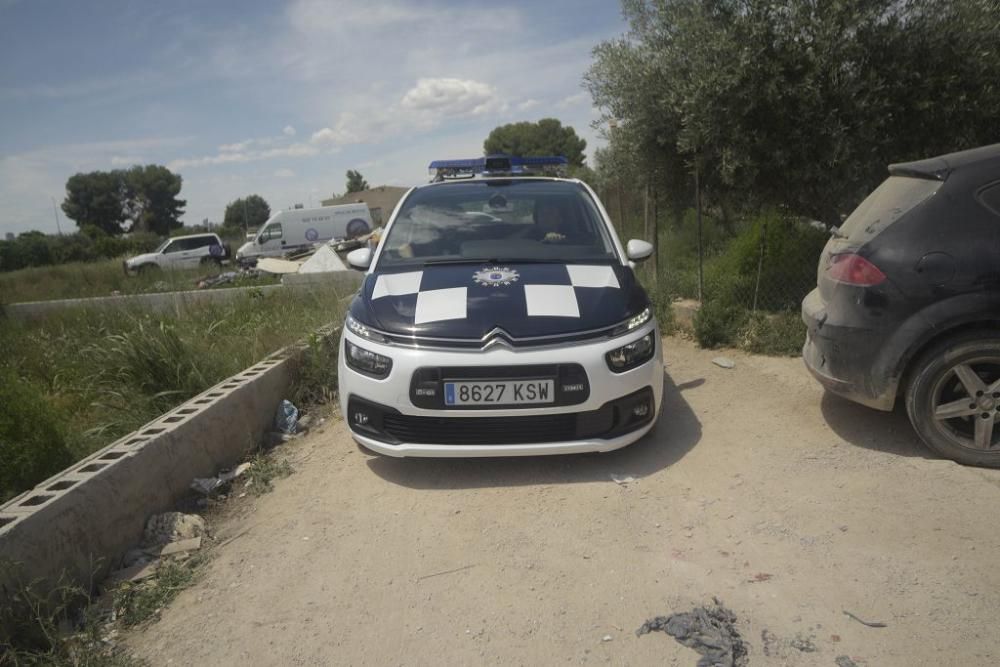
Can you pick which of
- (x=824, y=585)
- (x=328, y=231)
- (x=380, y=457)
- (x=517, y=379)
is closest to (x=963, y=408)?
(x=824, y=585)

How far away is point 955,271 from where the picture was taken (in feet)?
10.5

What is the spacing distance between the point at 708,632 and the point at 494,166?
14.4 ft

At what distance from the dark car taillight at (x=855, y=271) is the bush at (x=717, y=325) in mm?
2388

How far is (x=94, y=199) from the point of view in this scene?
2635 inches

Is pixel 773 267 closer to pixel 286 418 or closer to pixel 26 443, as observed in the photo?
pixel 286 418

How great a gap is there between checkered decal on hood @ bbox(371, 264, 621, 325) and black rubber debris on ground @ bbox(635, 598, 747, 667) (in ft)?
5.27

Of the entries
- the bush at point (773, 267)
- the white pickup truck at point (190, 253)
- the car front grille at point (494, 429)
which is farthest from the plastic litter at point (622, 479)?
the white pickup truck at point (190, 253)

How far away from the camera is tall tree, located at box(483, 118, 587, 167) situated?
53.9 metres

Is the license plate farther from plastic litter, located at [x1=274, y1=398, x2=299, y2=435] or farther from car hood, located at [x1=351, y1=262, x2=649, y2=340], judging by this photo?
plastic litter, located at [x1=274, y1=398, x2=299, y2=435]

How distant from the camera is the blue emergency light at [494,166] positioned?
568 cm

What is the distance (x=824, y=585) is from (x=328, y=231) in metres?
26.4

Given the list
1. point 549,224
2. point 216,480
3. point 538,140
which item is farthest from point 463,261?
point 538,140

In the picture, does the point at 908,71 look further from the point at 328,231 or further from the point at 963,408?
the point at 328,231

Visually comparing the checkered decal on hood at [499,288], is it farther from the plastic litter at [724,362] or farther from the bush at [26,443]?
the plastic litter at [724,362]
